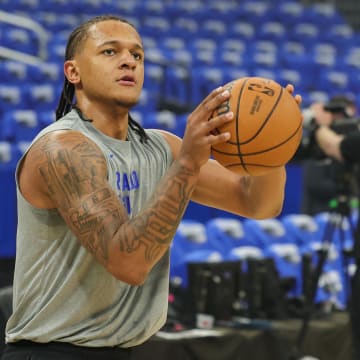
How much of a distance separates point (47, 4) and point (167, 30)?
2106 millimetres

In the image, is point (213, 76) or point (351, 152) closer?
point (351, 152)

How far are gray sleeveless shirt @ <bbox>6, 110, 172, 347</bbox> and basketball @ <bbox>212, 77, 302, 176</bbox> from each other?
297 millimetres

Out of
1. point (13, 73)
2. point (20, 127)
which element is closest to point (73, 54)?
point (20, 127)

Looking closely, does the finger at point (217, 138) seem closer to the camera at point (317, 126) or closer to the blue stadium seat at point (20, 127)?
the camera at point (317, 126)

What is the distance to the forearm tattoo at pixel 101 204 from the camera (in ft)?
7.65

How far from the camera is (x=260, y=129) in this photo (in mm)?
2467

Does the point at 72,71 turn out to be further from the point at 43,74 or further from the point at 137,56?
the point at 43,74

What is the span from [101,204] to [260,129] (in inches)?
18.6

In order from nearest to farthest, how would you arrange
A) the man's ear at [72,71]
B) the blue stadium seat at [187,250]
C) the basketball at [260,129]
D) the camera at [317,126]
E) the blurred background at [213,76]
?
the basketball at [260,129] → the man's ear at [72,71] → the camera at [317,126] → the blue stadium seat at [187,250] → the blurred background at [213,76]

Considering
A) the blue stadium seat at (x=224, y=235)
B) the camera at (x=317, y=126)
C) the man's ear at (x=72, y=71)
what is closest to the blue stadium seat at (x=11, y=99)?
the blue stadium seat at (x=224, y=235)

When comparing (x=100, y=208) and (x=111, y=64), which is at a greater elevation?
(x=111, y=64)

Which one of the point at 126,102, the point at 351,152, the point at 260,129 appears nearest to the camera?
the point at 260,129

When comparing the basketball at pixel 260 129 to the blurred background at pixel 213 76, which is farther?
the blurred background at pixel 213 76

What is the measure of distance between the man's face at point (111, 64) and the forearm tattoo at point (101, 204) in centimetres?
21
